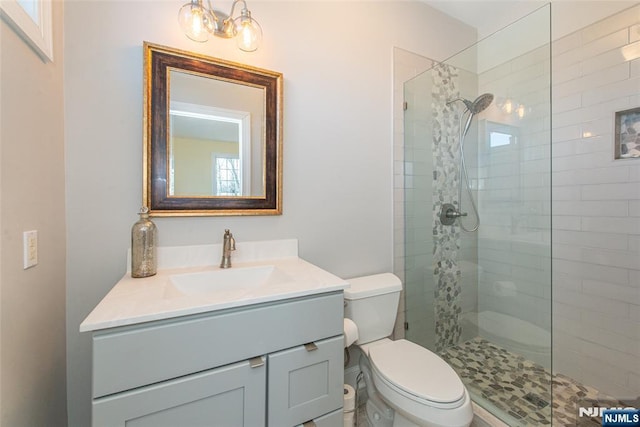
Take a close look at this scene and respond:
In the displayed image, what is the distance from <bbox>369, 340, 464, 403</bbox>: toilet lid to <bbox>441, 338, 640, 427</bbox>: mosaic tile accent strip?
0.53 metres

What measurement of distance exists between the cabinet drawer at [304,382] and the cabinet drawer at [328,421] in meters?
0.02

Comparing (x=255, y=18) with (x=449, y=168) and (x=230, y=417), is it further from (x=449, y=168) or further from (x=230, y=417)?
(x=230, y=417)

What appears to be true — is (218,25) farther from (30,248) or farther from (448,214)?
(448,214)

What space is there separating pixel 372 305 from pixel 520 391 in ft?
3.27

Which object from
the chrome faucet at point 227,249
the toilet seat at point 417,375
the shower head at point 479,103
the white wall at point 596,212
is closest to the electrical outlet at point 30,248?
the chrome faucet at point 227,249

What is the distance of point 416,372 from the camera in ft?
4.04

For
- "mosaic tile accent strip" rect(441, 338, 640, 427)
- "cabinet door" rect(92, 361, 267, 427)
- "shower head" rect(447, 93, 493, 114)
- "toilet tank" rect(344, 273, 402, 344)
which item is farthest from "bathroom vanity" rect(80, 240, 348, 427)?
"shower head" rect(447, 93, 493, 114)

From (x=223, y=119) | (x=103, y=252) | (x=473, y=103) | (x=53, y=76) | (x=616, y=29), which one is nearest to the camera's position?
(x=53, y=76)

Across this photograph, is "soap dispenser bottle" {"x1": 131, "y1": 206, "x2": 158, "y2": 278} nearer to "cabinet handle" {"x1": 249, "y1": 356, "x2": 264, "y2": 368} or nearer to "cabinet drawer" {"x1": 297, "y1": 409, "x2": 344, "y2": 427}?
"cabinet handle" {"x1": 249, "y1": 356, "x2": 264, "y2": 368}

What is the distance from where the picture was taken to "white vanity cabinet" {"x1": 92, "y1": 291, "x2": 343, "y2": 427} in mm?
758

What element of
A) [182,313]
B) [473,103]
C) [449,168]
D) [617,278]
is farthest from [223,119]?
[617,278]

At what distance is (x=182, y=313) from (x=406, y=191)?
1.60 m

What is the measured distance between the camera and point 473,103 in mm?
1897

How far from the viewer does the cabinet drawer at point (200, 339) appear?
75cm
